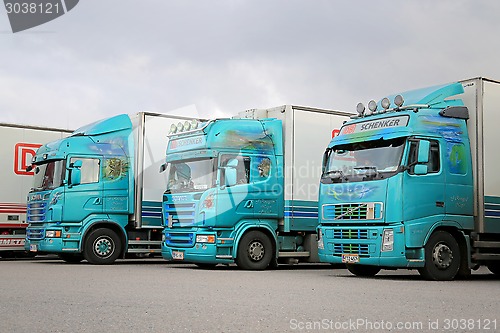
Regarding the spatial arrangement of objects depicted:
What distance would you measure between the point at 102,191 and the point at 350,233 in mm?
8340

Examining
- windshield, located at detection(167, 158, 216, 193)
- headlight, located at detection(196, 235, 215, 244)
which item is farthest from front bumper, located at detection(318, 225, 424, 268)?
windshield, located at detection(167, 158, 216, 193)

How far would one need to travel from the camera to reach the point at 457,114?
15430 millimetres

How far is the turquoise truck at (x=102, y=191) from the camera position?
20.8 meters

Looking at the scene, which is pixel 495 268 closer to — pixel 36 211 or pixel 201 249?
pixel 201 249

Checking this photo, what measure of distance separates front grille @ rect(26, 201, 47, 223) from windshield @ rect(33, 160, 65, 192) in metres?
0.41

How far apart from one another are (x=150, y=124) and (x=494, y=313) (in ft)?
46.2

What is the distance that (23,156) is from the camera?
23359mm

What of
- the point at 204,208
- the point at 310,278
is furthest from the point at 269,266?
the point at 310,278

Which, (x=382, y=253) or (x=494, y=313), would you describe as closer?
(x=494, y=313)

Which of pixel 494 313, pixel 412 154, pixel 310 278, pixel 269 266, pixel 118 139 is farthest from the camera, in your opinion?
pixel 118 139

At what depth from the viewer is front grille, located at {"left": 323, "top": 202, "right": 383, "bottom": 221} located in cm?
1487

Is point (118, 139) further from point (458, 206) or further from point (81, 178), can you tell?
point (458, 206)

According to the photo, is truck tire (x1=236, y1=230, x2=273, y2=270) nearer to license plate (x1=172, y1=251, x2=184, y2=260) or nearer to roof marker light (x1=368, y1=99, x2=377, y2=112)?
license plate (x1=172, y1=251, x2=184, y2=260)

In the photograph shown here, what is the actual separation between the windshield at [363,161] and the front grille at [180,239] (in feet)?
12.9
